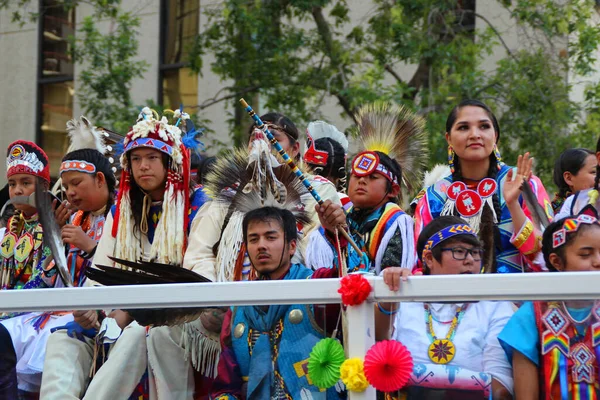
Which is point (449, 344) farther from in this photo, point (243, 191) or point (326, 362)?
point (243, 191)

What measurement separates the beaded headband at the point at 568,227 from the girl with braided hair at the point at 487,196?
55 cm

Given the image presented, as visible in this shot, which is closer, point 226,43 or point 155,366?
point 155,366

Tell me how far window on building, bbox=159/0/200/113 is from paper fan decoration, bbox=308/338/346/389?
31.3ft

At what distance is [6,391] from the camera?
411 centimetres

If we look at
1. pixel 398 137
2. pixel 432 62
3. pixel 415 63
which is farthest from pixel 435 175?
pixel 432 62

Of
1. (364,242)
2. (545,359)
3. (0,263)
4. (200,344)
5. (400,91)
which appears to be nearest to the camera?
(545,359)

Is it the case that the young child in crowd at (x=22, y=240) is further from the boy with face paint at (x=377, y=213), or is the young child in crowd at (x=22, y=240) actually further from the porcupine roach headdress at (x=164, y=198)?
the boy with face paint at (x=377, y=213)

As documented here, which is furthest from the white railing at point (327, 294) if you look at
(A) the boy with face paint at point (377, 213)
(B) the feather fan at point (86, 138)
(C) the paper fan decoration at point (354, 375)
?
(B) the feather fan at point (86, 138)

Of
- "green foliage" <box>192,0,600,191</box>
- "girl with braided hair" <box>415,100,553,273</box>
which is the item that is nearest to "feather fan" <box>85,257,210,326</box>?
"girl with braided hair" <box>415,100,553,273</box>

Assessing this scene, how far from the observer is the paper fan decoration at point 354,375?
3.26 meters

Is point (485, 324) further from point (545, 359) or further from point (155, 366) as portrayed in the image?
point (155, 366)

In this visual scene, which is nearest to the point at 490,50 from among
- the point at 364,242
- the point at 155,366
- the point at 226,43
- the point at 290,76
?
the point at 290,76

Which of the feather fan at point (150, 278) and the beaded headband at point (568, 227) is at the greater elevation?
the beaded headband at point (568, 227)

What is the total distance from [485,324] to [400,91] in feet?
19.0
